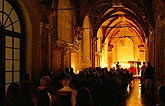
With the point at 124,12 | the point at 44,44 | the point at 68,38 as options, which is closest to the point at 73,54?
the point at 68,38

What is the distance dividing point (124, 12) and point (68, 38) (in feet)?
37.4

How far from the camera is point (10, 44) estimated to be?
10430 mm

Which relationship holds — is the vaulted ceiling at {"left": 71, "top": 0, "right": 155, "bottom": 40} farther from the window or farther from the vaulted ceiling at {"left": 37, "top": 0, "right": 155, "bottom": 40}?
the window

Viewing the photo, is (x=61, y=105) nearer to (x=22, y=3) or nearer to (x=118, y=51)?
(x=22, y=3)

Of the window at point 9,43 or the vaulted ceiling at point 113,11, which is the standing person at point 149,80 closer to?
the vaulted ceiling at point 113,11

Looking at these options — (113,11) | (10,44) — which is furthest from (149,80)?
(113,11)

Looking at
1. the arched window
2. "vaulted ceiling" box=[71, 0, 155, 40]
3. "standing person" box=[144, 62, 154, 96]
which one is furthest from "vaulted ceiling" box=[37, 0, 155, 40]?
"standing person" box=[144, 62, 154, 96]

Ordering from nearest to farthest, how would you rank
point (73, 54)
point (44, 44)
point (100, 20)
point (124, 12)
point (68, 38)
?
point (44, 44) → point (68, 38) → point (73, 54) → point (100, 20) → point (124, 12)

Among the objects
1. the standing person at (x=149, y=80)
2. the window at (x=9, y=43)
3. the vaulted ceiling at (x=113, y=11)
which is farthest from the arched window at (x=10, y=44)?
the vaulted ceiling at (x=113, y=11)

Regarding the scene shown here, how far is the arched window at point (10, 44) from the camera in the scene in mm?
9914

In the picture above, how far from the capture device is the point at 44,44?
39.6 ft

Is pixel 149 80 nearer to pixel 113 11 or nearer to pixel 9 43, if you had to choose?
pixel 9 43

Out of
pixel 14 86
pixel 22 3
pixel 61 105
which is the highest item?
pixel 22 3

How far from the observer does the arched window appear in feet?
32.5
